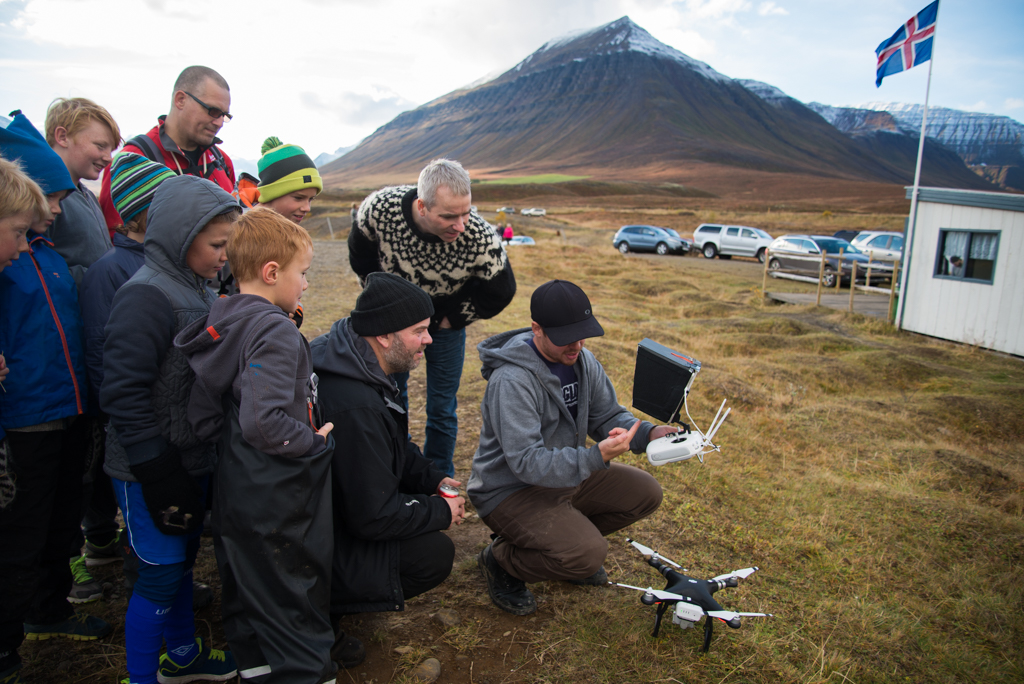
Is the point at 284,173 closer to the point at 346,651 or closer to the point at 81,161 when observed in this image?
the point at 81,161

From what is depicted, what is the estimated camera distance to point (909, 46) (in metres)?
10.3

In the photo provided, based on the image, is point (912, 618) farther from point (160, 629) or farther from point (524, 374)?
point (160, 629)

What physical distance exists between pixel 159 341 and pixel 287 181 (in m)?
1.36

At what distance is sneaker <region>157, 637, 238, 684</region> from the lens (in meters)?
1.99

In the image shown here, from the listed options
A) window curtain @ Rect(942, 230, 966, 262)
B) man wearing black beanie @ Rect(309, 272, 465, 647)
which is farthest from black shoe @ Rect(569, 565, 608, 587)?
window curtain @ Rect(942, 230, 966, 262)

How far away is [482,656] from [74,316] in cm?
204

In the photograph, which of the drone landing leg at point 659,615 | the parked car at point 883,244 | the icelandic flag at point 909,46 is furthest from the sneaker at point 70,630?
the parked car at point 883,244

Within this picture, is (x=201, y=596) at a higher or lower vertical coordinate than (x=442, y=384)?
lower

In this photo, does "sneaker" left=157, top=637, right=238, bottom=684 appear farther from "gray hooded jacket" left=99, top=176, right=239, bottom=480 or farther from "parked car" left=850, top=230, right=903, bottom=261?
"parked car" left=850, top=230, right=903, bottom=261

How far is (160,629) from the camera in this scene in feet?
6.05

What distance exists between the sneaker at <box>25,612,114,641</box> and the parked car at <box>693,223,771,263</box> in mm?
24289

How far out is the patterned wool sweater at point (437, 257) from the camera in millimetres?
2996

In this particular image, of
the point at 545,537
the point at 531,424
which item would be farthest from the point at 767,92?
the point at 545,537

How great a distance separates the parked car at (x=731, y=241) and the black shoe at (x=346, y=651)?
23857 millimetres
